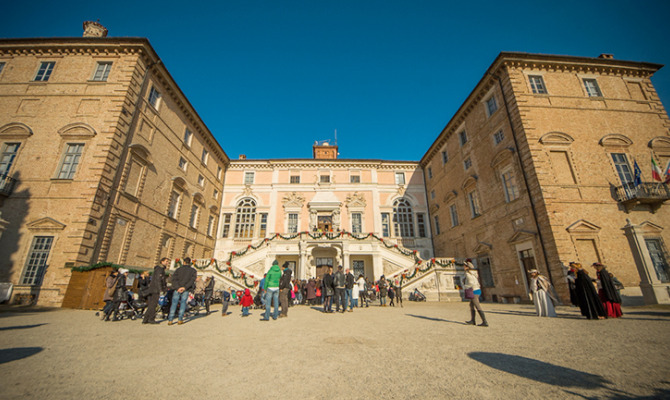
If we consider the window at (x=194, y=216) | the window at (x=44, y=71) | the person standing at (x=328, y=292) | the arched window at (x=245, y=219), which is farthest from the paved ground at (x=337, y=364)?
the arched window at (x=245, y=219)

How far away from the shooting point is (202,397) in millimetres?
→ 2807

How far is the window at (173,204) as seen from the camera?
20.2m

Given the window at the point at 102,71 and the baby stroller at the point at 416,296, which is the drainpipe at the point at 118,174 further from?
the baby stroller at the point at 416,296

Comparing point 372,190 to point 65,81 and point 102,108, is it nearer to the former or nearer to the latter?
point 102,108

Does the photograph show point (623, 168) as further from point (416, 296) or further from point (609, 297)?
point (416, 296)

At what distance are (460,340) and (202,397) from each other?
4985 millimetres

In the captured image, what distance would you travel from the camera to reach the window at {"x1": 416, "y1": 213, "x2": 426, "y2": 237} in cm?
2719

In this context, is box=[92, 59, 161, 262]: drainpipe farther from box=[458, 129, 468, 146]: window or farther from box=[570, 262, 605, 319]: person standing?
box=[458, 129, 468, 146]: window

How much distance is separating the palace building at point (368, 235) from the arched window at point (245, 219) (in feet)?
13.0

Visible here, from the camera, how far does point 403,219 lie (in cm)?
2764

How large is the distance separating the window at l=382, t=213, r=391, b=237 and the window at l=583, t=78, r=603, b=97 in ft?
58.8

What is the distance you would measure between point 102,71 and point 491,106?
87.9 feet

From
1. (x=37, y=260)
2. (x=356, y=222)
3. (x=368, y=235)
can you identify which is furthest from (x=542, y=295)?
(x=37, y=260)

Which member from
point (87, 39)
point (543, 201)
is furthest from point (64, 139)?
point (543, 201)
